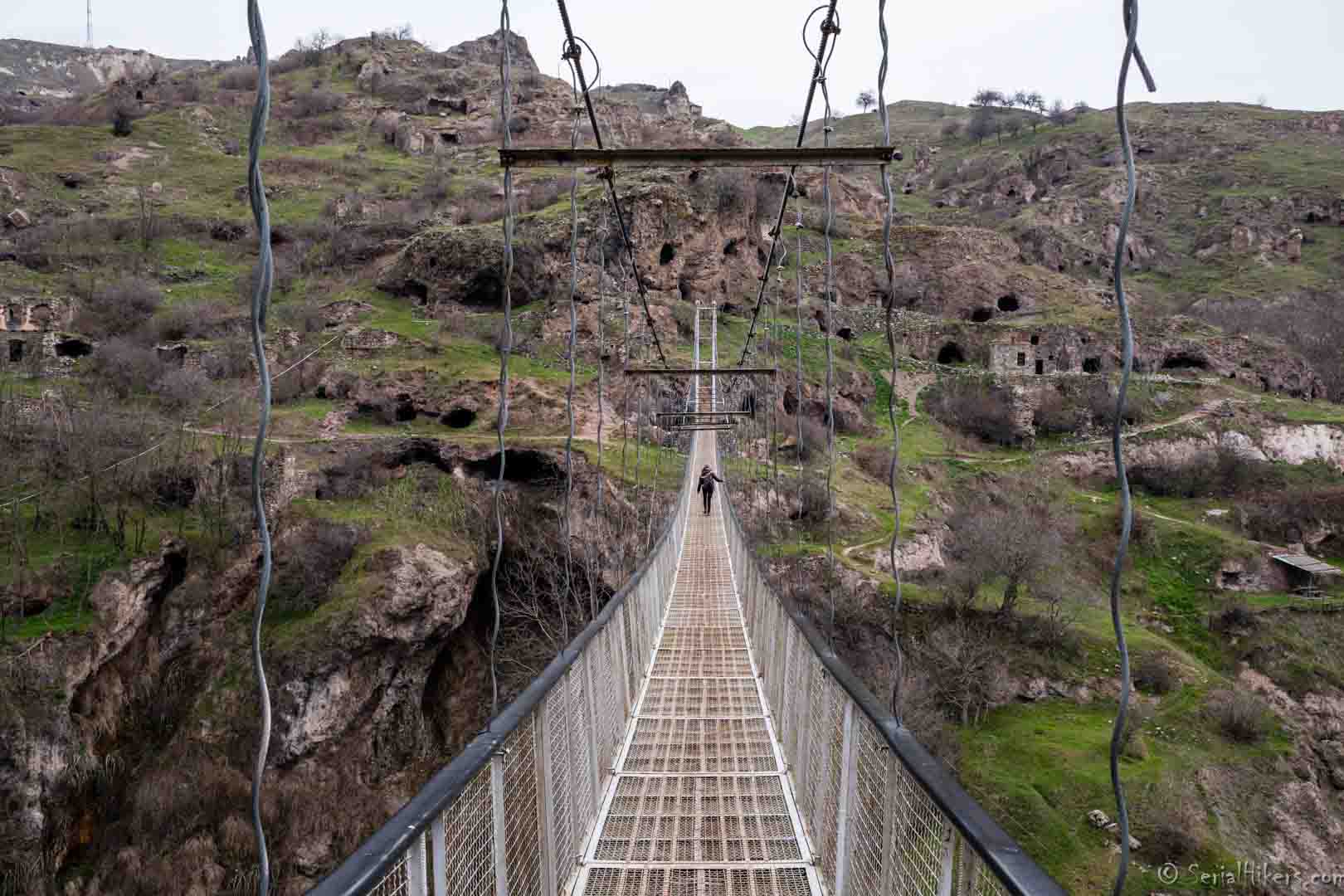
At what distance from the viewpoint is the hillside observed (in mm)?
11750

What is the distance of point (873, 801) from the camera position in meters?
2.18

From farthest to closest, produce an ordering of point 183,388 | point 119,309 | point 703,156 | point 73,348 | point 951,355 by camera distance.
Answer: point 951,355 → point 119,309 → point 73,348 → point 183,388 → point 703,156

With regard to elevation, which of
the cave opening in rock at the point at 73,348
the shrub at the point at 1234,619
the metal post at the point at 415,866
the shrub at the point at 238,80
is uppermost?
the shrub at the point at 238,80

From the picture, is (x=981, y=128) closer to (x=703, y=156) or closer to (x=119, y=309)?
(x=119, y=309)

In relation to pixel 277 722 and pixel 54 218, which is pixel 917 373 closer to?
pixel 277 722

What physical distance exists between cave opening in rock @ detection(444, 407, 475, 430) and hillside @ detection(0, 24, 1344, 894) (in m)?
0.22

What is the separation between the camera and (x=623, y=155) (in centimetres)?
290

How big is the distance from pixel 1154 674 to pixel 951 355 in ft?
63.7

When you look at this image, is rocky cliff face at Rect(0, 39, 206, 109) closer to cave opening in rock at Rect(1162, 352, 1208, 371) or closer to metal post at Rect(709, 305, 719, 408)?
metal post at Rect(709, 305, 719, 408)

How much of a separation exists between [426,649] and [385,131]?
4669 cm

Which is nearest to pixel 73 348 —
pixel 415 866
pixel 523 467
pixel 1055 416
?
pixel 523 467

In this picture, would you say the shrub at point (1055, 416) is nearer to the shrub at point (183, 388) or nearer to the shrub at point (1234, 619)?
the shrub at point (1234, 619)

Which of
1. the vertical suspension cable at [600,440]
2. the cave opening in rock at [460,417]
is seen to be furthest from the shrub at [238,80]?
the vertical suspension cable at [600,440]

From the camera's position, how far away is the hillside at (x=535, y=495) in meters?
11.8
